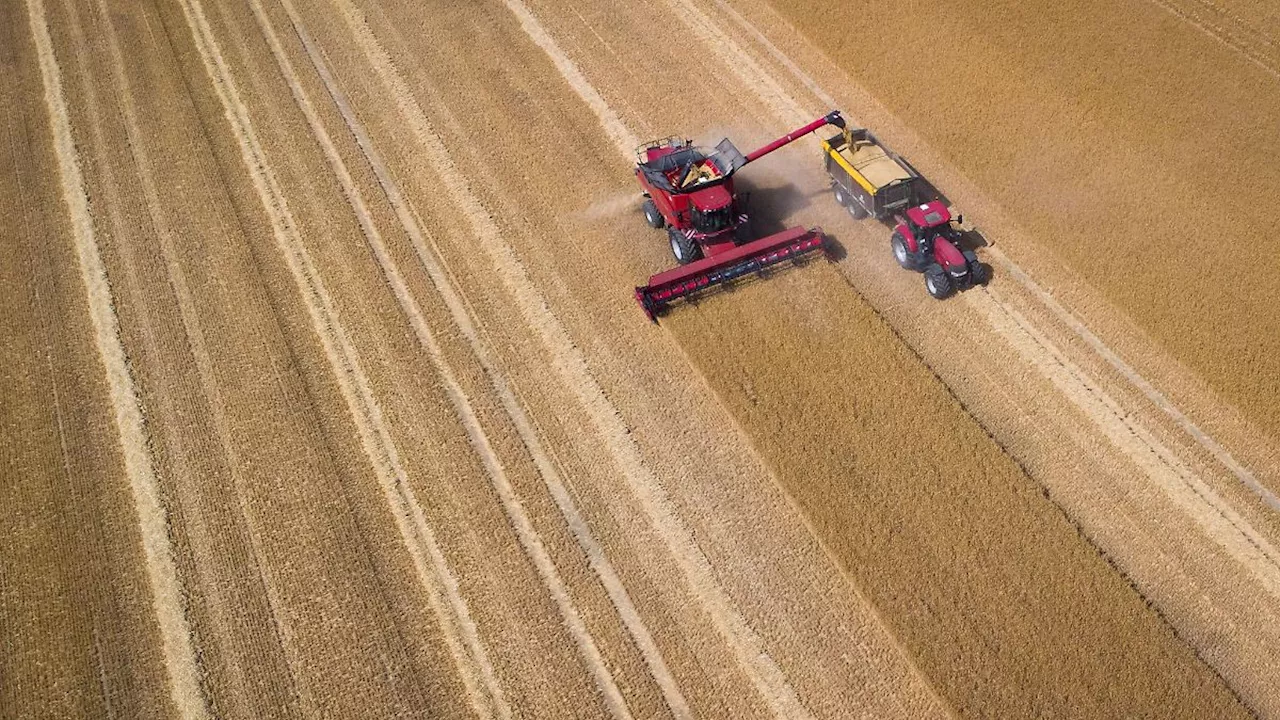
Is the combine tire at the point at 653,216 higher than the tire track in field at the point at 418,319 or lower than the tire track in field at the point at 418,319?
higher

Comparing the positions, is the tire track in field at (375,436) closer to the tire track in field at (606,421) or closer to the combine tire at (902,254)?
the tire track in field at (606,421)

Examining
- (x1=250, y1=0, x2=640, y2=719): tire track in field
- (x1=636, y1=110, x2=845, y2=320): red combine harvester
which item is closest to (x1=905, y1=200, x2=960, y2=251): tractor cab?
(x1=636, y1=110, x2=845, y2=320): red combine harvester

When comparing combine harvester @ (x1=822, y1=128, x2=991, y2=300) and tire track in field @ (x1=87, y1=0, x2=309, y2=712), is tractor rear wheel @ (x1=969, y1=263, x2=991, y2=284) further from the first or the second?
tire track in field @ (x1=87, y1=0, x2=309, y2=712)

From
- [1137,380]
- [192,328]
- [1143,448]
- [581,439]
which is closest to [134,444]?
[192,328]

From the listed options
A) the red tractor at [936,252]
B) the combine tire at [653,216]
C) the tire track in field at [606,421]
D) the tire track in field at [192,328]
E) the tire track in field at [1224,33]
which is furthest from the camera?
the tire track in field at [1224,33]

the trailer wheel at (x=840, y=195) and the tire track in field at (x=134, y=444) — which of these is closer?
the tire track in field at (x=134, y=444)

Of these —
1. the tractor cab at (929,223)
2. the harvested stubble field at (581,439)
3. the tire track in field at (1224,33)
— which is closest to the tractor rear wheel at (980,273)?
the harvested stubble field at (581,439)

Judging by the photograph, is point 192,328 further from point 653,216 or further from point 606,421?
point 653,216
